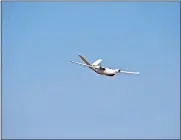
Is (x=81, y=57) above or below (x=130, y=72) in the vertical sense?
above

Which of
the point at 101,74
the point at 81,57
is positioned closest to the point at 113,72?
the point at 101,74

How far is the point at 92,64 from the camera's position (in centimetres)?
2031

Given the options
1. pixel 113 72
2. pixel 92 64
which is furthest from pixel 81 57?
pixel 113 72

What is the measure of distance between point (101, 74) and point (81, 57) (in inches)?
75.5

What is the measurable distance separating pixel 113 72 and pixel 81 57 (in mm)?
2615

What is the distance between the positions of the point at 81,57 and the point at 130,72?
3.20m

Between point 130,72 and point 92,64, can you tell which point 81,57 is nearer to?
point 92,64

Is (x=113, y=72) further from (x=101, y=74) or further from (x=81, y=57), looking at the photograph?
(x=81, y=57)

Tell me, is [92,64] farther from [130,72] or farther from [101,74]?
[130,72]

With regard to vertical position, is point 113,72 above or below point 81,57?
below

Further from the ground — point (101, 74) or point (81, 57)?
point (81, 57)

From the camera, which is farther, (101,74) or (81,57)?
(81,57)

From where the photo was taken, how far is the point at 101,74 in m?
19.6

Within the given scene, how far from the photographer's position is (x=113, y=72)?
19.1 m
